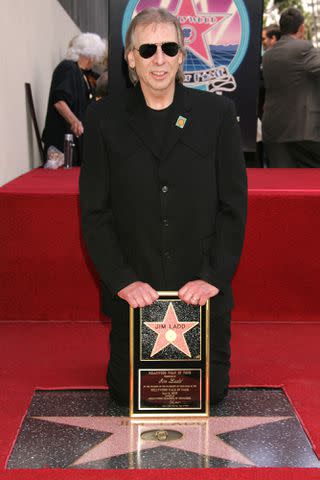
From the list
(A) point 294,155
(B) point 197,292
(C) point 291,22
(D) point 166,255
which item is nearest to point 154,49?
(D) point 166,255

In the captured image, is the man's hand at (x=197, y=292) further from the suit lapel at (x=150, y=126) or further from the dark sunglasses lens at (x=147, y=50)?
the dark sunglasses lens at (x=147, y=50)

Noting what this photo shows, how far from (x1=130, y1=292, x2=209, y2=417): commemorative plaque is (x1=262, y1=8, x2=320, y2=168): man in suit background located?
11.1 feet

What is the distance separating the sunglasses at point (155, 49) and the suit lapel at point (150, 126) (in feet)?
0.55

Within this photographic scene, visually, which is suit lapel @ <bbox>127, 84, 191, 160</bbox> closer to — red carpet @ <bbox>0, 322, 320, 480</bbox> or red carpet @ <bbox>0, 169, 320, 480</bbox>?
red carpet @ <bbox>0, 322, 320, 480</bbox>

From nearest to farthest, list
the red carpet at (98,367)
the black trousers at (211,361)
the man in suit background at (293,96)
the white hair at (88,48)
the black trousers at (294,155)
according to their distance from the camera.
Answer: the red carpet at (98,367) → the black trousers at (211,361) → the man in suit background at (293,96) → the black trousers at (294,155) → the white hair at (88,48)

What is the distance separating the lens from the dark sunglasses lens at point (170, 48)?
2.66 metres

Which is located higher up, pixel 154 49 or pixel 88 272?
pixel 154 49

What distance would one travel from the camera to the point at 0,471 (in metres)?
2.32

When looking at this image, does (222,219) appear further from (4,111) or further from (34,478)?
(4,111)

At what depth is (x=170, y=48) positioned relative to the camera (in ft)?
8.75

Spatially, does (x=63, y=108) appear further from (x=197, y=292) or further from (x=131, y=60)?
(x=197, y=292)

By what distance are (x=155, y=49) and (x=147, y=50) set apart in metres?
0.02

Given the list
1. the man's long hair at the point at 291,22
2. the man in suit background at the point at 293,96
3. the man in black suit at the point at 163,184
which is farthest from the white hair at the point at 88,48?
the man in black suit at the point at 163,184

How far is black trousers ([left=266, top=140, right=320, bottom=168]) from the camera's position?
595 centimetres
